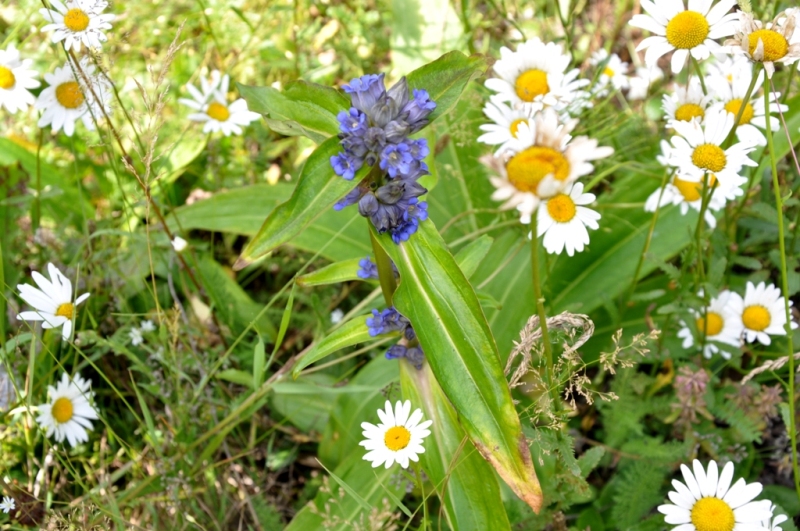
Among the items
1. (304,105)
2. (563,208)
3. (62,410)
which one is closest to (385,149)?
(304,105)

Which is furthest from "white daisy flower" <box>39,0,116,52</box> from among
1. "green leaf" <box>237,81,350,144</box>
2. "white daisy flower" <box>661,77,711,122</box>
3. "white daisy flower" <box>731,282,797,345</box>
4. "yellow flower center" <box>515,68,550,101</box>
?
"white daisy flower" <box>731,282,797,345</box>

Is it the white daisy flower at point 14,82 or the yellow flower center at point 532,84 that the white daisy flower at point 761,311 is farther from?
the white daisy flower at point 14,82

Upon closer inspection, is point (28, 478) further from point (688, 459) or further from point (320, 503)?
point (688, 459)

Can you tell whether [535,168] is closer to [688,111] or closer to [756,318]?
[688,111]

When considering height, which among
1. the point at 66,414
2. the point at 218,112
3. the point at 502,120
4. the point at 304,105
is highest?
the point at 218,112

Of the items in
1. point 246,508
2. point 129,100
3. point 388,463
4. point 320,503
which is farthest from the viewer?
point 129,100

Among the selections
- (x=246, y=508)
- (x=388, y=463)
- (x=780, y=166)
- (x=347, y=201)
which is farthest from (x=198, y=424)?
(x=780, y=166)
